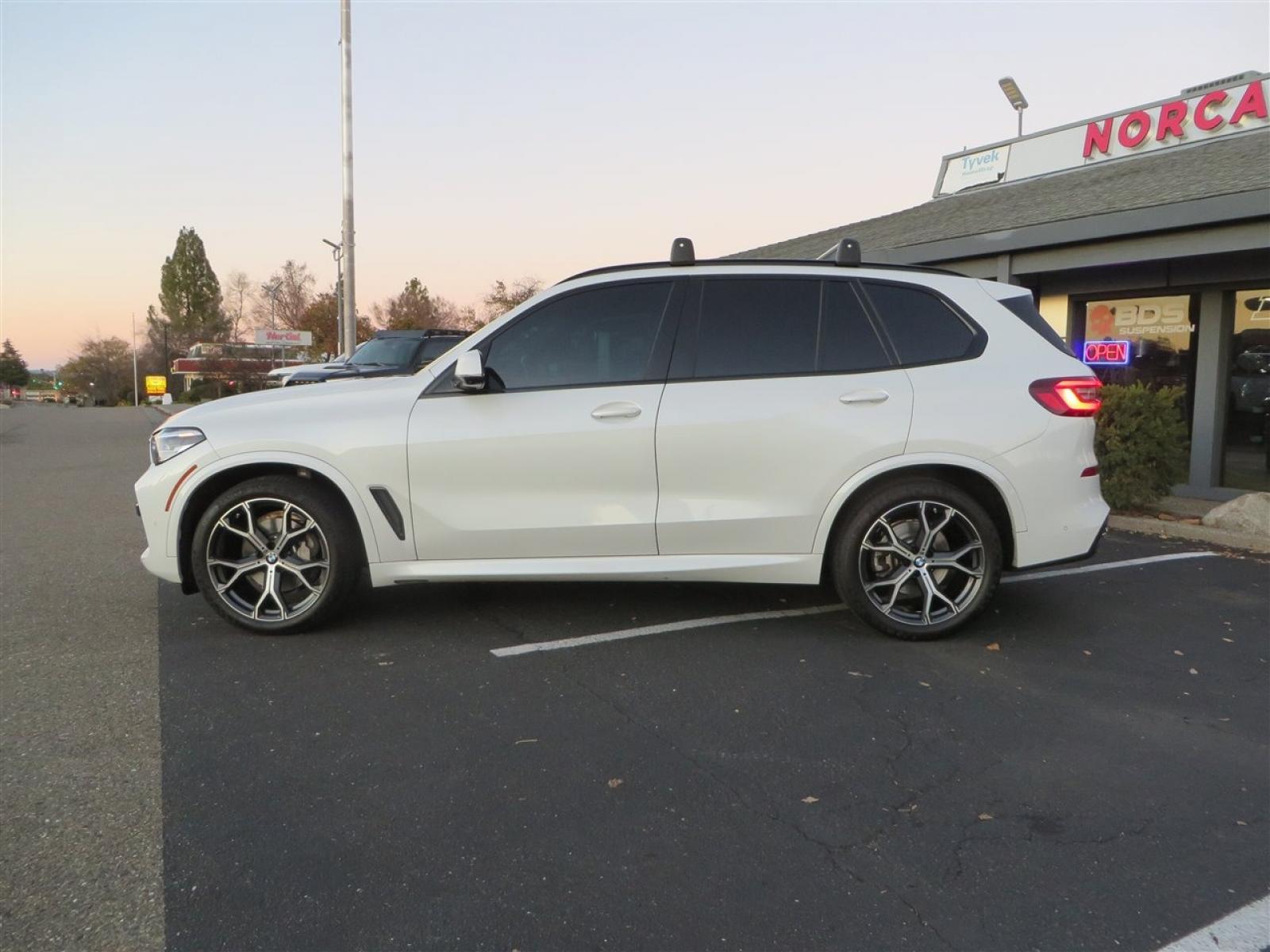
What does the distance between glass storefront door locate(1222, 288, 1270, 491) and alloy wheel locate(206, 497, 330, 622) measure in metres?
10.2

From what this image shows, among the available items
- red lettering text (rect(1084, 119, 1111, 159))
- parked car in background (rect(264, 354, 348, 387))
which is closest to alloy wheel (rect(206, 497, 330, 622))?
parked car in background (rect(264, 354, 348, 387))

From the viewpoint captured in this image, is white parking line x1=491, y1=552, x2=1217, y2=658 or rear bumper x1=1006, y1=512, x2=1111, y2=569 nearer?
white parking line x1=491, y1=552, x2=1217, y2=658

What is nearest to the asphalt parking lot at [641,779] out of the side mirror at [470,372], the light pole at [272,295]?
the side mirror at [470,372]

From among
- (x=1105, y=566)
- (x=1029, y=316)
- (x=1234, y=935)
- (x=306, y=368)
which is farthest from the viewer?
(x=306, y=368)

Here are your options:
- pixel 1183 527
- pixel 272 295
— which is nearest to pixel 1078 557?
pixel 1183 527

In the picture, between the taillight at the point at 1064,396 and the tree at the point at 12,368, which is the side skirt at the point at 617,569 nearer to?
the taillight at the point at 1064,396

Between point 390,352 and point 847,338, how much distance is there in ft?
37.2

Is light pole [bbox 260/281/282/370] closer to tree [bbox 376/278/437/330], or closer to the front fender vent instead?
tree [bbox 376/278/437/330]

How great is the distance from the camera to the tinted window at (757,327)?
186 inches

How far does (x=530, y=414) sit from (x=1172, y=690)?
3.23 m

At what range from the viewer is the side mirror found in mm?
4469

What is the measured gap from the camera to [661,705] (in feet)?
12.7

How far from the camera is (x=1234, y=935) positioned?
244 cm

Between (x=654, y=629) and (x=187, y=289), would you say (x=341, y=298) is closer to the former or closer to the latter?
(x=654, y=629)
